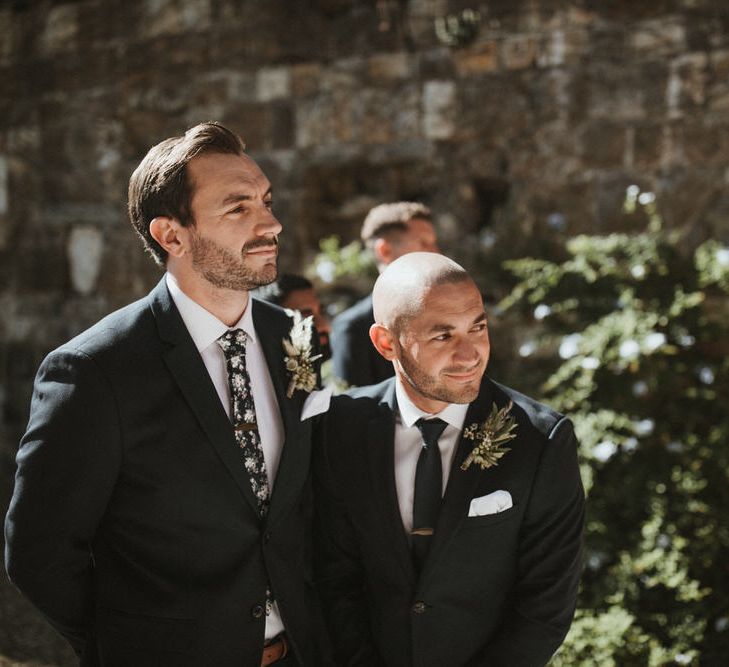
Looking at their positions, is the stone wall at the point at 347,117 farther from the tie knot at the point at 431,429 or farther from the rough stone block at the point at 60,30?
the tie knot at the point at 431,429

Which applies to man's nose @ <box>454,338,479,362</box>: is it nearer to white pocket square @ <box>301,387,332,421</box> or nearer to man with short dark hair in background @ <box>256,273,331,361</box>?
white pocket square @ <box>301,387,332,421</box>

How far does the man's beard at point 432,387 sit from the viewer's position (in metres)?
1.79

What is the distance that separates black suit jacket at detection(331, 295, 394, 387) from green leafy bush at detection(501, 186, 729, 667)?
3.81 feet

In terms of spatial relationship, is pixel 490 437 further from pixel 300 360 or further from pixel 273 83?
pixel 273 83

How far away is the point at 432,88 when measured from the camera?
4906 mm

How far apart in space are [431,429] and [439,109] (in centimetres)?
340

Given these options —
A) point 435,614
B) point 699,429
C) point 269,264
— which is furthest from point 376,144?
point 435,614

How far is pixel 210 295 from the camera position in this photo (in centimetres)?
188

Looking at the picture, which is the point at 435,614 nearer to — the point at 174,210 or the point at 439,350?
the point at 439,350

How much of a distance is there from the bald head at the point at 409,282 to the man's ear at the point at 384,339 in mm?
15

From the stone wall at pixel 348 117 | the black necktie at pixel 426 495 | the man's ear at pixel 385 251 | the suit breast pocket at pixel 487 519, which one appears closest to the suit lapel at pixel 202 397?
the black necktie at pixel 426 495

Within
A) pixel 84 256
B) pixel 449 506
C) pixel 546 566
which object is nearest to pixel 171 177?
pixel 449 506

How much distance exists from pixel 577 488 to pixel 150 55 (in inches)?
184

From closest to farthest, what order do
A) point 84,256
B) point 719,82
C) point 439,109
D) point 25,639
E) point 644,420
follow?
1. point 25,639
2. point 644,420
3. point 719,82
4. point 439,109
5. point 84,256
